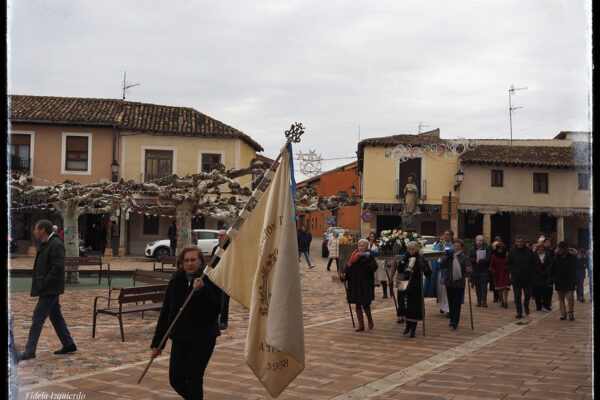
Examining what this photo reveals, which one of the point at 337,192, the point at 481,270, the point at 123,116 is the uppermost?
the point at 123,116

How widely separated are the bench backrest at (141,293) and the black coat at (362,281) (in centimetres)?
313

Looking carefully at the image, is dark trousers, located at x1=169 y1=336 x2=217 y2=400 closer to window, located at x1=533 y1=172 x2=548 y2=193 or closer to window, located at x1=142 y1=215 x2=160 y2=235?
window, located at x1=142 y1=215 x2=160 y2=235

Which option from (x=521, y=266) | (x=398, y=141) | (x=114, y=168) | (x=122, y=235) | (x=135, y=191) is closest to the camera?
(x=521, y=266)

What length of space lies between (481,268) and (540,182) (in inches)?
929

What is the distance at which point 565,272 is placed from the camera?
11.0 m

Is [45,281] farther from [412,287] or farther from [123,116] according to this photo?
[123,116]

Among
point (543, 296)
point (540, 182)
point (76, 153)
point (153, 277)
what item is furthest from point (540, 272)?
point (76, 153)

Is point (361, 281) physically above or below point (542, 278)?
above

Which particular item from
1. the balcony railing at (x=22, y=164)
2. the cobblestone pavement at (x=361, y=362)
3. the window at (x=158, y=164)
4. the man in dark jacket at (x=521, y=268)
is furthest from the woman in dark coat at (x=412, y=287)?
the balcony railing at (x=22, y=164)

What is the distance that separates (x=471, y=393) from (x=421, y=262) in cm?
410

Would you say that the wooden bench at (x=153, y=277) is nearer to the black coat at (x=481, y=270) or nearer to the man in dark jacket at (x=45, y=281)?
the man in dark jacket at (x=45, y=281)

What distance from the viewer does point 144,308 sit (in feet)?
28.4

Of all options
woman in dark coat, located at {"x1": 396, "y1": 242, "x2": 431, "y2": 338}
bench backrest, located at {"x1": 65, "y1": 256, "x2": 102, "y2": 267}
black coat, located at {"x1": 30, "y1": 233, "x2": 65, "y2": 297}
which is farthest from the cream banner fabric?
bench backrest, located at {"x1": 65, "y1": 256, "x2": 102, "y2": 267}

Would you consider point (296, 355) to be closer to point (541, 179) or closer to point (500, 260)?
point (500, 260)
